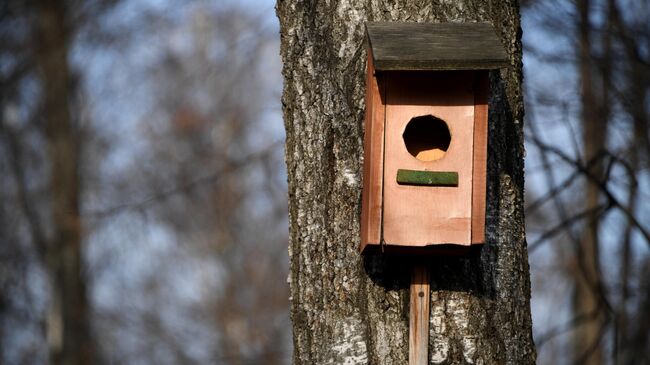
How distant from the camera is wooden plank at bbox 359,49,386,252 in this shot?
2.60 meters

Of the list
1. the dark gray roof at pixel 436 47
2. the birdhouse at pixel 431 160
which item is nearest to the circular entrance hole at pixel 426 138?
the birdhouse at pixel 431 160

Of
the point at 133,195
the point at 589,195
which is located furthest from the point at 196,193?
the point at 589,195

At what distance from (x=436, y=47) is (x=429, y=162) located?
1.06 feet

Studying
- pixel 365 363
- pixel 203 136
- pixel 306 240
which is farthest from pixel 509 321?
pixel 203 136

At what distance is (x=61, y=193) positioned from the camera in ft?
41.2

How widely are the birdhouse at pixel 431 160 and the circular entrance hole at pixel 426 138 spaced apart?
97 millimetres

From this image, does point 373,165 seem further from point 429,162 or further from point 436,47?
point 436,47

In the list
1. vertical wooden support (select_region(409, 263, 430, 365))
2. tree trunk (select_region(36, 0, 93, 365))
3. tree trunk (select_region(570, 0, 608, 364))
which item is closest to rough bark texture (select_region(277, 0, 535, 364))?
vertical wooden support (select_region(409, 263, 430, 365))

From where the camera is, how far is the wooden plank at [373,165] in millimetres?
2596

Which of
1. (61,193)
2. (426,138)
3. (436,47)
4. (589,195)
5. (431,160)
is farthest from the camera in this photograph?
(61,193)

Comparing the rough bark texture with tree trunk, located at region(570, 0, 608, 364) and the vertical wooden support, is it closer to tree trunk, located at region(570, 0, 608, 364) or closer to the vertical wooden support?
the vertical wooden support

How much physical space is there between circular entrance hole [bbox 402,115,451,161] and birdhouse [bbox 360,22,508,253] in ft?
0.32

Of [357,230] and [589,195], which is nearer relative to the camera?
[357,230]

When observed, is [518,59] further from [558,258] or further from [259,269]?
[259,269]
